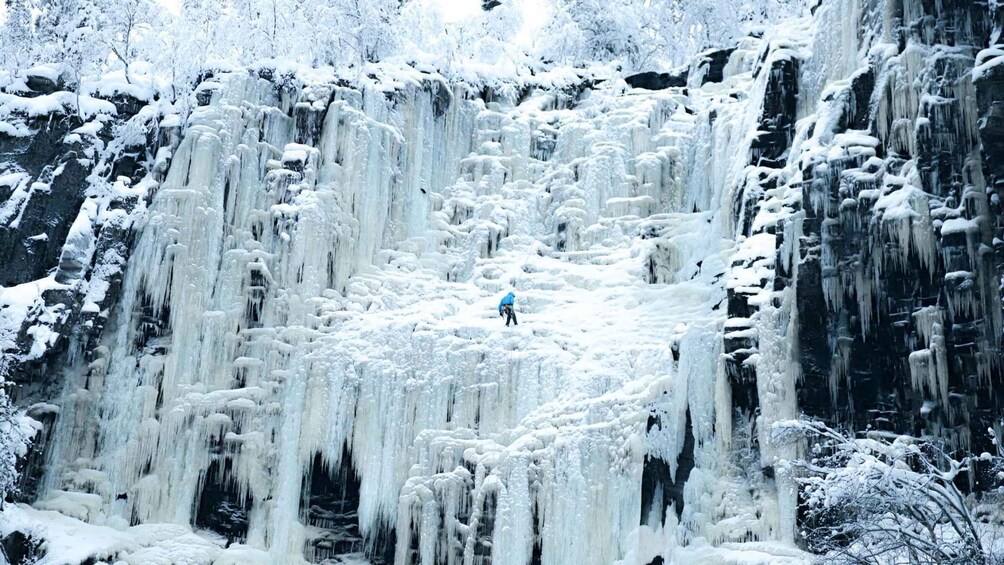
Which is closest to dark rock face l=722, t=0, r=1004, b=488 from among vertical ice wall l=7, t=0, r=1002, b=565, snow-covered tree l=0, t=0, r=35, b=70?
vertical ice wall l=7, t=0, r=1002, b=565

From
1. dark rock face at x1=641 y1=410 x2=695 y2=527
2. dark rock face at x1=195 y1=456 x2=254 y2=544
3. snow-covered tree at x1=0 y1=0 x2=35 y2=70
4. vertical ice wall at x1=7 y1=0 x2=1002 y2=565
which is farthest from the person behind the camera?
snow-covered tree at x1=0 y1=0 x2=35 y2=70

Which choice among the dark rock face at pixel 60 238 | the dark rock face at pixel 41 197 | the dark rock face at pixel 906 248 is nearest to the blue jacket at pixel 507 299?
the dark rock face at pixel 906 248

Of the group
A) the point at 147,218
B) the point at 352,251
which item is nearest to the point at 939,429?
the point at 352,251

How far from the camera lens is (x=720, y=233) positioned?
2034 cm

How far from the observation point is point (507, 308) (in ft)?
66.1

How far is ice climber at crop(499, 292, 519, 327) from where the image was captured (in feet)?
66.0

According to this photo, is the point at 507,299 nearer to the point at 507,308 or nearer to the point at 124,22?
the point at 507,308

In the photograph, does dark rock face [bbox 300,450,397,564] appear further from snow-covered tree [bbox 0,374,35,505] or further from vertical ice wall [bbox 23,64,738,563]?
snow-covered tree [bbox 0,374,35,505]

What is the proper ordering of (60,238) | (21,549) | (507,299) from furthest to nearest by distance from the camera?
(60,238)
(507,299)
(21,549)

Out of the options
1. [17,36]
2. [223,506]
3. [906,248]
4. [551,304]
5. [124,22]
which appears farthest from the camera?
[124,22]

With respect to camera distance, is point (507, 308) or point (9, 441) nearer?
point (9, 441)

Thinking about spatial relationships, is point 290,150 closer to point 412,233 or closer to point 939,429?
point 412,233

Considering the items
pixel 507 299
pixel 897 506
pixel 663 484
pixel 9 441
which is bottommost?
pixel 897 506

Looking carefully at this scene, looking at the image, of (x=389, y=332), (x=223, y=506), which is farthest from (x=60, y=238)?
(x=389, y=332)
